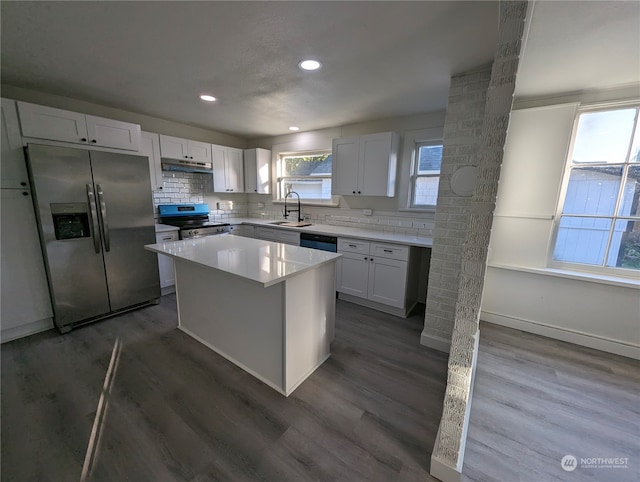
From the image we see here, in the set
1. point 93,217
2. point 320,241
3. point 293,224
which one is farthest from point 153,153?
point 320,241

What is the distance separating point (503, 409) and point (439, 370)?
0.45 metres

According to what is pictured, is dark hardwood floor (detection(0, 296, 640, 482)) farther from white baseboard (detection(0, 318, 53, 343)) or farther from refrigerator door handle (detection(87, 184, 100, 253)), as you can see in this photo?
refrigerator door handle (detection(87, 184, 100, 253))

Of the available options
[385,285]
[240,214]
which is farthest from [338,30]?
[240,214]

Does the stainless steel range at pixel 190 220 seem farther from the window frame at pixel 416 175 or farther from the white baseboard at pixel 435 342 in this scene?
the white baseboard at pixel 435 342

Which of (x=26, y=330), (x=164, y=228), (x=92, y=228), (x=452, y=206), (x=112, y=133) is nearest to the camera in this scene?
(x=452, y=206)

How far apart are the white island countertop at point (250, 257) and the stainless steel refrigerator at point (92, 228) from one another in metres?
0.96

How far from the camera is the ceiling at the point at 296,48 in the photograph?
1.41m

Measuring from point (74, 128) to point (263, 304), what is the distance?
268 cm

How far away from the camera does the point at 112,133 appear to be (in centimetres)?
277

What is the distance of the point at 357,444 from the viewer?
1479mm

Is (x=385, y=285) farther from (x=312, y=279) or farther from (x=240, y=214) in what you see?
(x=240, y=214)

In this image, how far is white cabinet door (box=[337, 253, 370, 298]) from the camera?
10.3 ft

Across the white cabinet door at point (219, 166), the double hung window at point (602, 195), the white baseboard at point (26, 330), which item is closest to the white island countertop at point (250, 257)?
the white baseboard at point (26, 330)

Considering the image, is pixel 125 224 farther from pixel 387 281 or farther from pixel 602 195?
pixel 602 195
